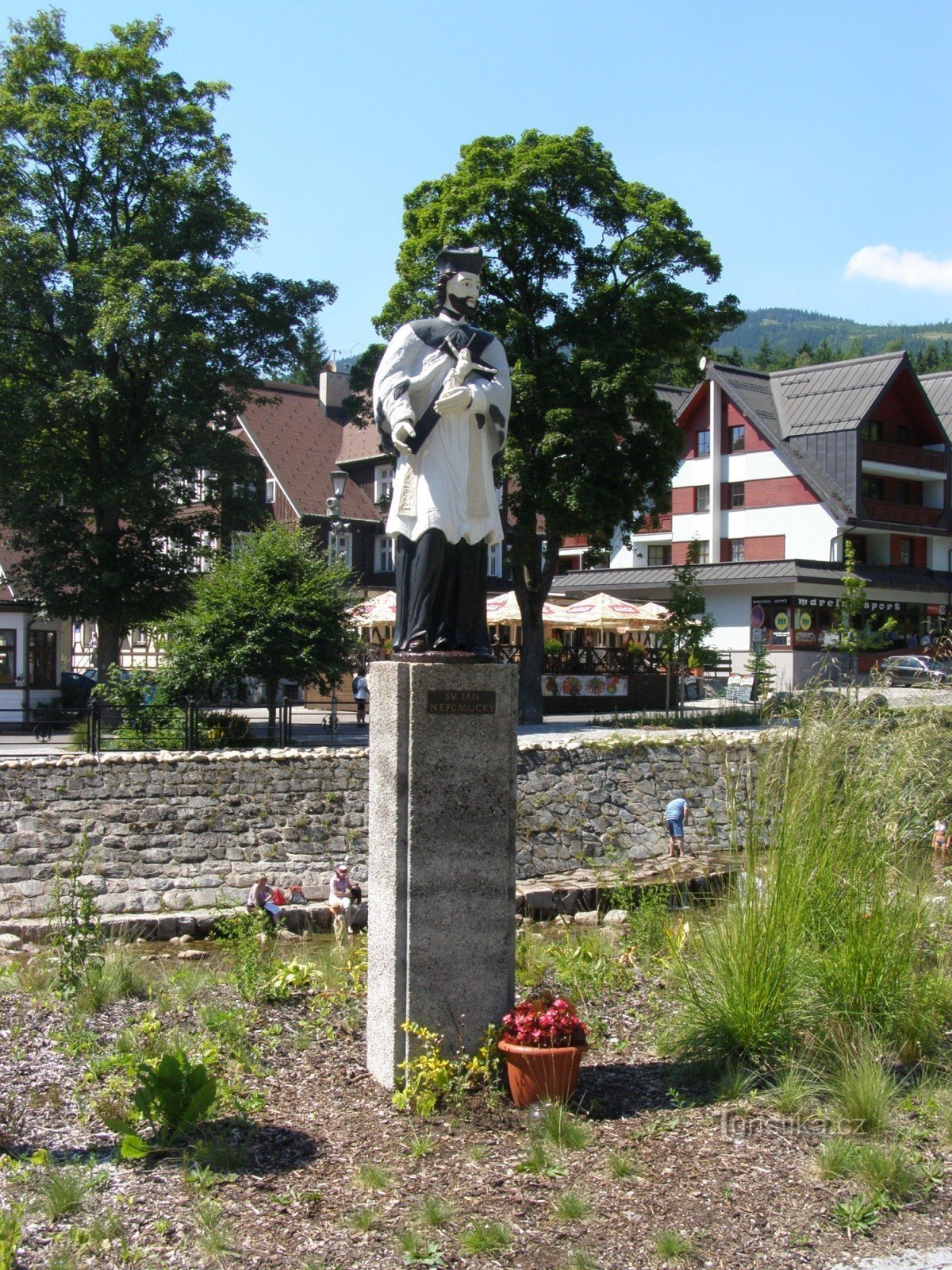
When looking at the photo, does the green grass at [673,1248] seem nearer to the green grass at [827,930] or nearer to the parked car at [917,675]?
the green grass at [827,930]

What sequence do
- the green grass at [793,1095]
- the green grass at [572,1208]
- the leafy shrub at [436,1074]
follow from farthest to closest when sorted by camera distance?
1. the leafy shrub at [436,1074]
2. the green grass at [793,1095]
3. the green grass at [572,1208]

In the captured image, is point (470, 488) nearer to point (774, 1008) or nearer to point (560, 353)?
point (774, 1008)

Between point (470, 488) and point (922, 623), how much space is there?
43345mm

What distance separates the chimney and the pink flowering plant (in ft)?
144

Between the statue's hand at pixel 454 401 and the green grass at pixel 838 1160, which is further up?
the statue's hand at pixel 454 401

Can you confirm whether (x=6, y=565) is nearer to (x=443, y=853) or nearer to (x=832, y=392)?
(x=832, y=392)

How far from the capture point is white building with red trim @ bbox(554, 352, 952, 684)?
45.0m

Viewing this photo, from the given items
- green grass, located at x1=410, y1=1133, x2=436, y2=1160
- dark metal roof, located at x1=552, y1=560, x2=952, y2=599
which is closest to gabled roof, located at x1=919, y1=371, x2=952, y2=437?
dark metal roof, located at x1=552, y1=560, x2=952, y2=599

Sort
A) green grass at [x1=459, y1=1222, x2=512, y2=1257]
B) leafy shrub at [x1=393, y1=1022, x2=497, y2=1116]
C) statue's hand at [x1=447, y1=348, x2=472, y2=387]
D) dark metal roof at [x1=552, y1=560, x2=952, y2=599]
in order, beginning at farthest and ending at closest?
dark metal roof at [x1=552, y1=560, x2=952, y2=599], statue's hand at [x1=447, y1=348, x2=472, y2=387], leafy shrub at [x1=393, y1=1022, x2=497, y2=1116], green grass at [x1=459, y1=1222, x2=512, y2=1257]

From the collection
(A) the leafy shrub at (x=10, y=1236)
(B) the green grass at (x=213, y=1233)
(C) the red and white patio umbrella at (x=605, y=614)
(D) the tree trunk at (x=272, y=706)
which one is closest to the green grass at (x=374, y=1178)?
(B) the green grass at (x=213, y=1233)

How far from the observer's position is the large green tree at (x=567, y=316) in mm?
26328

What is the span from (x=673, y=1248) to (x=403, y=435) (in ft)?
13.2

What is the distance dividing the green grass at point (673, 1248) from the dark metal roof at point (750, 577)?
35.0m

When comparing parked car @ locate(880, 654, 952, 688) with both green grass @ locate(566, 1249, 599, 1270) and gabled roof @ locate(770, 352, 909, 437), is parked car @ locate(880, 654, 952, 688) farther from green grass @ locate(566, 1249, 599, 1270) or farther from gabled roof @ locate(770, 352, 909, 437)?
gabled roof @ locate(770, 352, 909, 437)
